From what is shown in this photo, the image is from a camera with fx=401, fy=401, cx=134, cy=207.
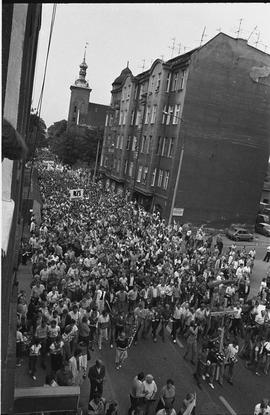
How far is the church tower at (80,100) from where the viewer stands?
348ft

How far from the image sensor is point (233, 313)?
13625 mm

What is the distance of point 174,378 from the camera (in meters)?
11.2

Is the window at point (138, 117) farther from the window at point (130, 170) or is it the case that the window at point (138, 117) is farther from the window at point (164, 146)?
the window at point (164, 146)

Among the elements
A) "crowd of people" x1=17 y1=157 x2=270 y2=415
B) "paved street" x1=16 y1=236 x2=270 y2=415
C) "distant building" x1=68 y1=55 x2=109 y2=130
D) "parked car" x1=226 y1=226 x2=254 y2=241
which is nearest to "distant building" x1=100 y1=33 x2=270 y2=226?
"parked car" x1=226 y1=226 x2=254 y2=241

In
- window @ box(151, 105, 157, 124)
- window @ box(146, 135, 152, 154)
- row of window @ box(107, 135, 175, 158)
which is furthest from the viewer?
window @ box(146, 135, 152, 154)

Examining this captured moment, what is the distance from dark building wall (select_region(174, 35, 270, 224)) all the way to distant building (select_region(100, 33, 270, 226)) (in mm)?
79

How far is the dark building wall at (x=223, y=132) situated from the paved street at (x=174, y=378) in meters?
22.5

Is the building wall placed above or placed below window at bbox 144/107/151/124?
above

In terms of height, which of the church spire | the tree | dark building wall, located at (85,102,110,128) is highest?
the church spire

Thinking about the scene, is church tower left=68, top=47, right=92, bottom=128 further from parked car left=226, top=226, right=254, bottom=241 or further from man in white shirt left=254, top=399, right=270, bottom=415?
man in white shirt left=254, top=399, right=270, bottom=415

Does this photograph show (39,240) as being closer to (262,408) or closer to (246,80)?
(262,408)

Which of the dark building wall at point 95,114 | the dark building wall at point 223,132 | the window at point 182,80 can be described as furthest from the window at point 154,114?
the dark building wall at point 95,114

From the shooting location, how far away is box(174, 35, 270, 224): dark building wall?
1321 inches

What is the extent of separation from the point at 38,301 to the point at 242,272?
33.3ft
